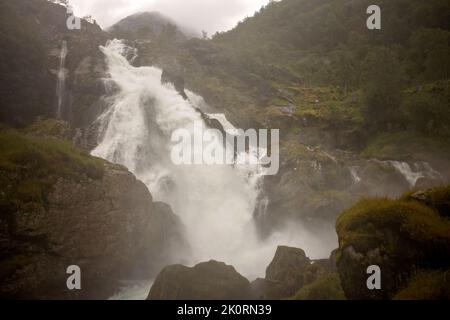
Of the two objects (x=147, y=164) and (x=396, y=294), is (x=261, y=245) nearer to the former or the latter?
(x=147, y=164)

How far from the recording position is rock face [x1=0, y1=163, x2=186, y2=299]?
1777cm

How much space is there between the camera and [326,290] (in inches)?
605

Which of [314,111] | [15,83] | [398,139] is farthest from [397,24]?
[15,83]

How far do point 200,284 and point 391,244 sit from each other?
34.2ft

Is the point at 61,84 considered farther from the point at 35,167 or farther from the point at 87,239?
the point at 87,239

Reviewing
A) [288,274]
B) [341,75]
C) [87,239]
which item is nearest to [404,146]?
[341,75]

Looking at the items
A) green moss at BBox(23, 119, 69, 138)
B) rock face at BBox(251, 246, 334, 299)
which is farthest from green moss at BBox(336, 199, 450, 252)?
green moss at BBox(23, 119, 69, 138)

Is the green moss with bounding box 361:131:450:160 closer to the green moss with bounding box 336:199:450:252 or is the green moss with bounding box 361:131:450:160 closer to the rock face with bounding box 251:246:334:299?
the rock face with bounding box 251:246:334:299

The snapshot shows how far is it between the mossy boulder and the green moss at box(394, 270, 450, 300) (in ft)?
1.24

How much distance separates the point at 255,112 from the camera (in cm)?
5331

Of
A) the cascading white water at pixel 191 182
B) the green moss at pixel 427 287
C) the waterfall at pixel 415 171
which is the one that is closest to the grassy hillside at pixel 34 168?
the cascading white water at pixel 191 182

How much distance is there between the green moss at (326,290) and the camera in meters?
15.1

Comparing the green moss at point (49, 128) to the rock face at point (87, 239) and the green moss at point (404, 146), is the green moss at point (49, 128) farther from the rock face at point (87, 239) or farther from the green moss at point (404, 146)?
the green moss at point (404, 146)
